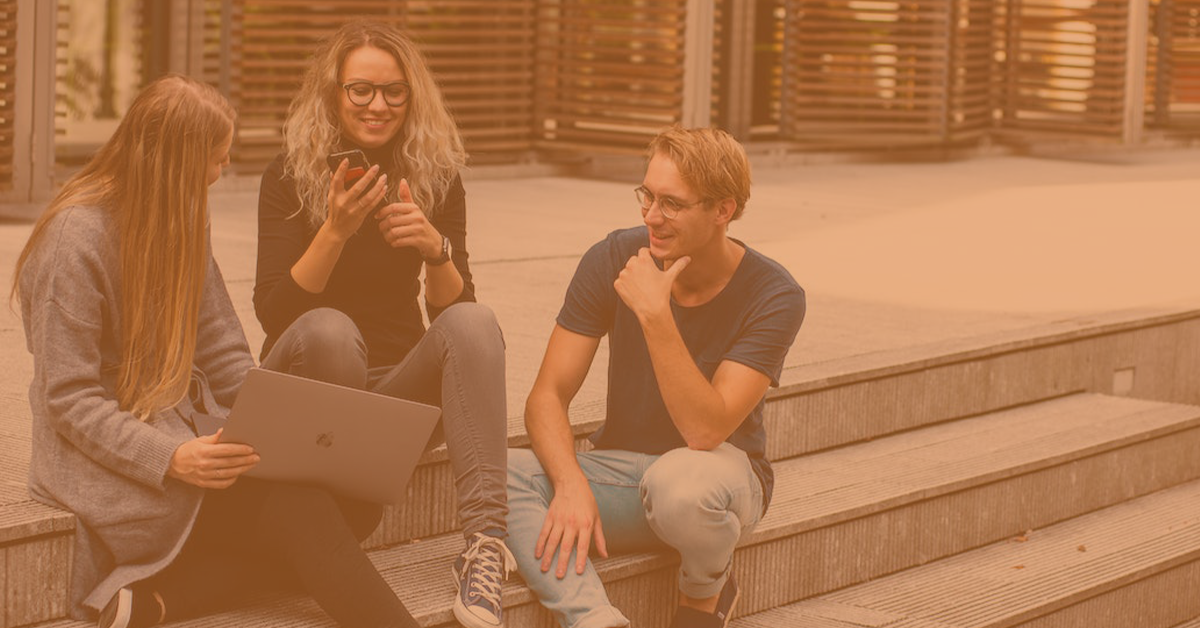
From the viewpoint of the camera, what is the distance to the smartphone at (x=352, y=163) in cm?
377

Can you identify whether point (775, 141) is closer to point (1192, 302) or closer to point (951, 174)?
point (951, 174)

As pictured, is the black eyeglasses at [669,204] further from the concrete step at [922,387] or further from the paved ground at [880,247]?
the paved ground at [880,247]

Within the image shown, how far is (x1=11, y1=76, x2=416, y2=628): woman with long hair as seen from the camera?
331cm

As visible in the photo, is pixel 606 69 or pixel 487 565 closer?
pixel 487 565

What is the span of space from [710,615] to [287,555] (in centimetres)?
98

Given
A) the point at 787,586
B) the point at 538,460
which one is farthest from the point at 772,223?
the point at 538,460

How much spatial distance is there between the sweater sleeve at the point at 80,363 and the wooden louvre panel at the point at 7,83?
5309 mm

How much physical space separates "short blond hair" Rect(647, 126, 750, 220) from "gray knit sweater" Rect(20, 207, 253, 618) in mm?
1088

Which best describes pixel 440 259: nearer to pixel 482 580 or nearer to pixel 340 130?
pixel 340 130

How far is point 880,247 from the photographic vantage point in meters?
8.59

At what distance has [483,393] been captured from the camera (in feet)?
12.4

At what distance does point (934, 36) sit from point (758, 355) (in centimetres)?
949

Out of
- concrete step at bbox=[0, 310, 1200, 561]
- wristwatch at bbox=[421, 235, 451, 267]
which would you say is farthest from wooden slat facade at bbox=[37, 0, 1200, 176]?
wristwatch at bbox=[421, 235, 451, 267]

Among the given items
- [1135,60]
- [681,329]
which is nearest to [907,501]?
[681,329]
